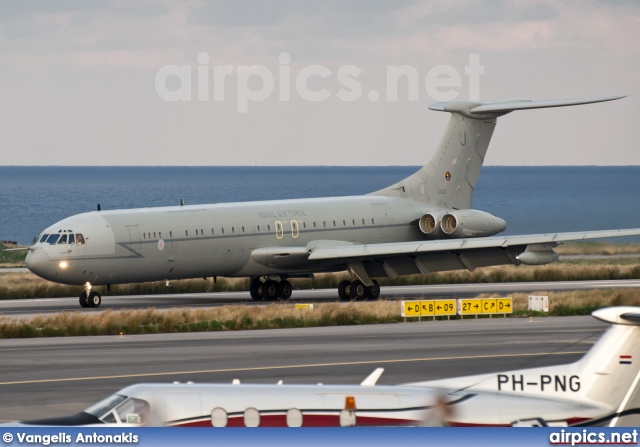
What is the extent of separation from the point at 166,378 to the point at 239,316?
12279 mm

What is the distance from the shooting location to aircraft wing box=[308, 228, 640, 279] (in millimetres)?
44531

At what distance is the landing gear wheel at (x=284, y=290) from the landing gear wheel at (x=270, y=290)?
0.17 m

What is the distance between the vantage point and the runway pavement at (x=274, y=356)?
24953 millimetres

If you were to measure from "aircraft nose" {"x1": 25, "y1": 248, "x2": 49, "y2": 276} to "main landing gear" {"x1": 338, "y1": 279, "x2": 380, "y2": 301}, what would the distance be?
12207mm

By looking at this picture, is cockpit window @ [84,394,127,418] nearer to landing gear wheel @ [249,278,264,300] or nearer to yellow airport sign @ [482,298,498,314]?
yellow airport sign @ [482,298,498,314]

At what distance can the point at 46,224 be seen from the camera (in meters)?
154

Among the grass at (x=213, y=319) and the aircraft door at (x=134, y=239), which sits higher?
the aircraft door at (x=134, y=239)

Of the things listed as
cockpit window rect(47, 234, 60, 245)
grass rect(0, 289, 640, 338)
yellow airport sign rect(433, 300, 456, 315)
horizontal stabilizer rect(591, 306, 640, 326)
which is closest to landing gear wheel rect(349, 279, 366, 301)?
grass rect(0, 289, 640, 338)

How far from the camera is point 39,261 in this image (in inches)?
1639

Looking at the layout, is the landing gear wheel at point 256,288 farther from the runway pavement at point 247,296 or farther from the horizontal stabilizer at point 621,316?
the horizontal stabilizer at point 621,316

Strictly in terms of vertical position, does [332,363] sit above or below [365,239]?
below

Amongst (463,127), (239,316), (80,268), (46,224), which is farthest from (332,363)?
(46,224)

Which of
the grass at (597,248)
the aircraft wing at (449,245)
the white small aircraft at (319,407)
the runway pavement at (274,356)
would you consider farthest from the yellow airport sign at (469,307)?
the grass at (597,248)

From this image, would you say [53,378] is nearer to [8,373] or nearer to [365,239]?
[8,373]
